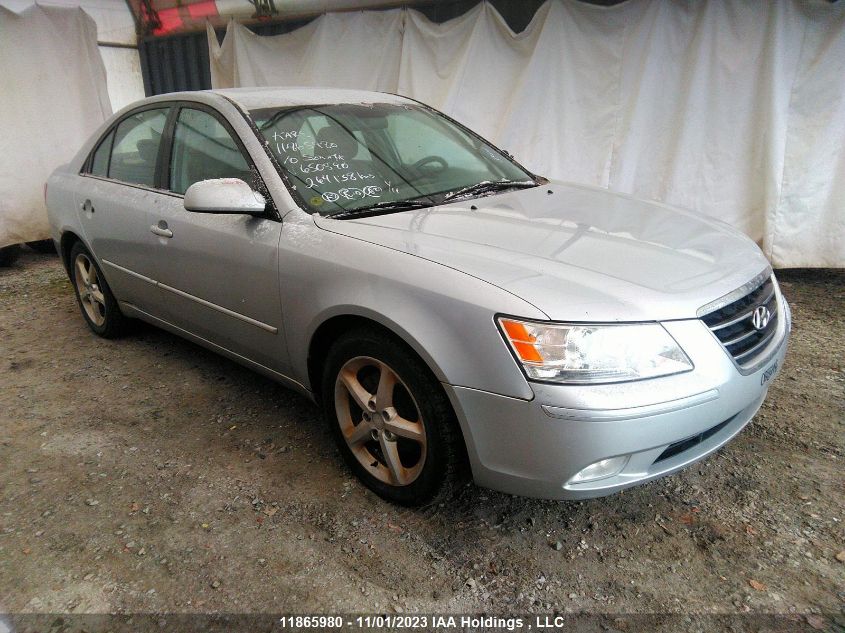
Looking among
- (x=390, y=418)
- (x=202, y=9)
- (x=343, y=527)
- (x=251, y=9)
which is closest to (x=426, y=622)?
(x=343, y=527)

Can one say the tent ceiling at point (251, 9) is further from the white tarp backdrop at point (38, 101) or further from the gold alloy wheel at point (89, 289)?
the gold alloy wheel at point (89, 289)

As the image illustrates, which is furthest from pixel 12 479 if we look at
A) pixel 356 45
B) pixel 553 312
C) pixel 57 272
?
pixel 356 45

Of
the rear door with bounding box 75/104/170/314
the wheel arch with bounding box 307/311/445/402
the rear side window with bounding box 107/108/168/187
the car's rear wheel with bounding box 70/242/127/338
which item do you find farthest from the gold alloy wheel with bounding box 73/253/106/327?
the wheel arch with bounding box 307/311/445/402

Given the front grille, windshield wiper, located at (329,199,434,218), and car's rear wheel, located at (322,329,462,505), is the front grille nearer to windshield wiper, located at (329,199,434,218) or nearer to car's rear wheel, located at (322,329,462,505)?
car's rear wheel, located at (322,329,462,505)

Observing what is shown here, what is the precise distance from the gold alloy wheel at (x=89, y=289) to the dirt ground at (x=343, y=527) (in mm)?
927

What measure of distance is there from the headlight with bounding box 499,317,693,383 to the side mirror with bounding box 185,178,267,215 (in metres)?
1.21

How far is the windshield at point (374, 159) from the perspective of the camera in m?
2.61

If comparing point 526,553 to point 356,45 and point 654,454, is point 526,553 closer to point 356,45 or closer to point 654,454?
point 654,454

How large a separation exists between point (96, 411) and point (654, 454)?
268 centimetres

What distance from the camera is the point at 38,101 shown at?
634cm

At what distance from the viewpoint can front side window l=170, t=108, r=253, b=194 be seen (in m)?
2.81

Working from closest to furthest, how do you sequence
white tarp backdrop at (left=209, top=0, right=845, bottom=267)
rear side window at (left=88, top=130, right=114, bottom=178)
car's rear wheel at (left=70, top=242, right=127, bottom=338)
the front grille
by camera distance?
→ 1. the front grille
2. rear side window at (left=88, top=130, right=114, bottom=178)
3. car's rear wheel at (left=70, top=242, right=127, bottom=338)
4. white tarp backdrop at (left=209, top=0, right=845, bottom=267)

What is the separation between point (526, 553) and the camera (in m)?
2.19

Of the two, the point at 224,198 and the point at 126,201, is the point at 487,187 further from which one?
the point at 126,201
